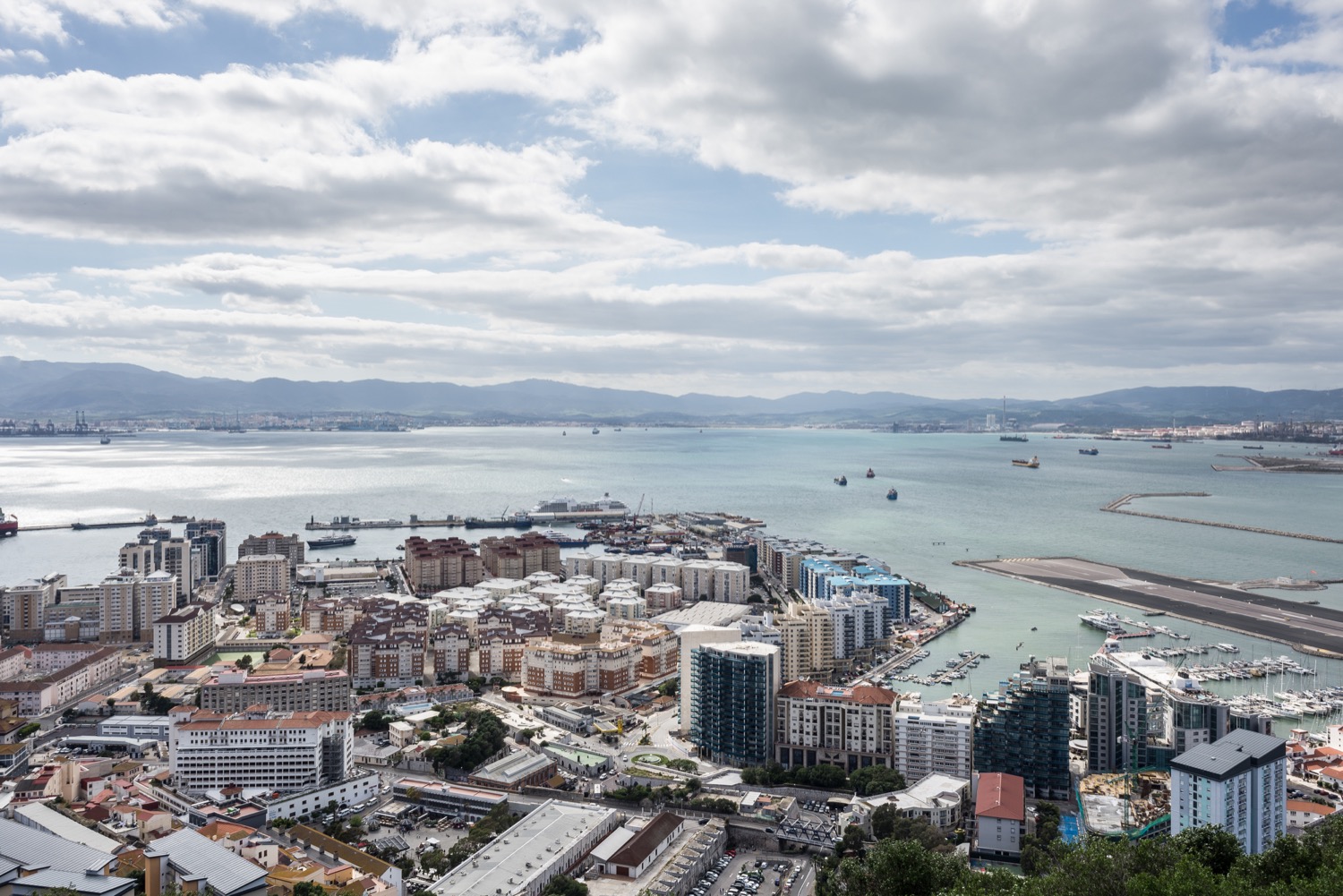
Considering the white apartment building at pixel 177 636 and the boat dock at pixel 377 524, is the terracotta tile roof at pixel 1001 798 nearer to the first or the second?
the white apartment building at pixel 177 636

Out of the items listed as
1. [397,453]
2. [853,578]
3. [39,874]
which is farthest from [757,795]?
[397,453]

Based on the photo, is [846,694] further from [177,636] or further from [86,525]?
[86,525]

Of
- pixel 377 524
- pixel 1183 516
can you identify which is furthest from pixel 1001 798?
pixel 1183 516

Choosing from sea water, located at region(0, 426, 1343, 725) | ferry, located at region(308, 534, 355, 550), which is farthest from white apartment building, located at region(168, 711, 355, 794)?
ferry, located at region(308, 534, 355, 550)

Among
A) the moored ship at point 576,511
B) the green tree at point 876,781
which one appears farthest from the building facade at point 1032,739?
the moored ship at point 576,511

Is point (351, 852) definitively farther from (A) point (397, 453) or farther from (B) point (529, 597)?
(A) point (397, 453)
